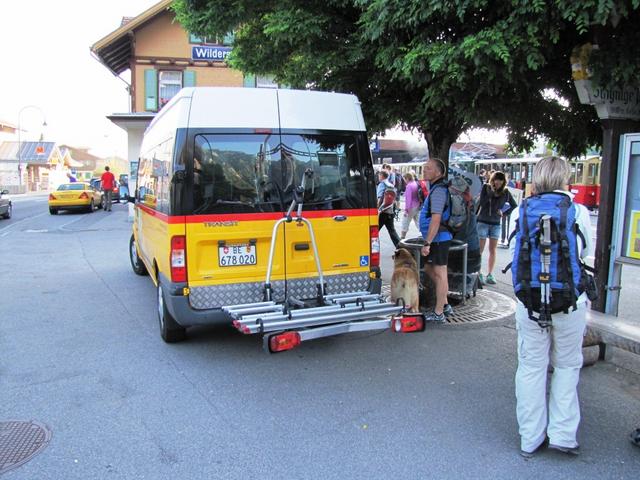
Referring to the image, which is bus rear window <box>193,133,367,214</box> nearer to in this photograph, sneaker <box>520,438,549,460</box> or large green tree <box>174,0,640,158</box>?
large green tree <box>174,0,640,158</box>

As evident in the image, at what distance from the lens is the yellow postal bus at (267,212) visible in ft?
15.6

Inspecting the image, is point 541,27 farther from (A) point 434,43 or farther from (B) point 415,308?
(B) point 415,308

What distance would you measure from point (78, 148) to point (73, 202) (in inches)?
5169

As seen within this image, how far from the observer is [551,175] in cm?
328

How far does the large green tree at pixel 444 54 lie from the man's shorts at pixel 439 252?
1391mm

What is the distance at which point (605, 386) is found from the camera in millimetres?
4410

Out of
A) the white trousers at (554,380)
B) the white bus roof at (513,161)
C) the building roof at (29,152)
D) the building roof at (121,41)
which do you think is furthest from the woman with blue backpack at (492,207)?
the building roof at (29,152)

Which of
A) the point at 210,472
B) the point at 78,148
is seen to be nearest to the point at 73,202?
the point at 210,472

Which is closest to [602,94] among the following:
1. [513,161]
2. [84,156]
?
[513,161]

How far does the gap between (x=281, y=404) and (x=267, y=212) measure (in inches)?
69.3

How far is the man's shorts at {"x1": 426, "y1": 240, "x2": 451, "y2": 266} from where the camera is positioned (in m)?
5.99

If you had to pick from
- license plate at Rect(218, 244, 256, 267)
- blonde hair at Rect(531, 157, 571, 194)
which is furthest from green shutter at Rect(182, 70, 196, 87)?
blonde hair at Rect(531, 157, 571, 194)

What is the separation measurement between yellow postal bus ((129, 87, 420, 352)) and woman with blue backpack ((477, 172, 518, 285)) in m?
3.33

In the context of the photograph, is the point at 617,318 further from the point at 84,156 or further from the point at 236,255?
the point at 84,156
